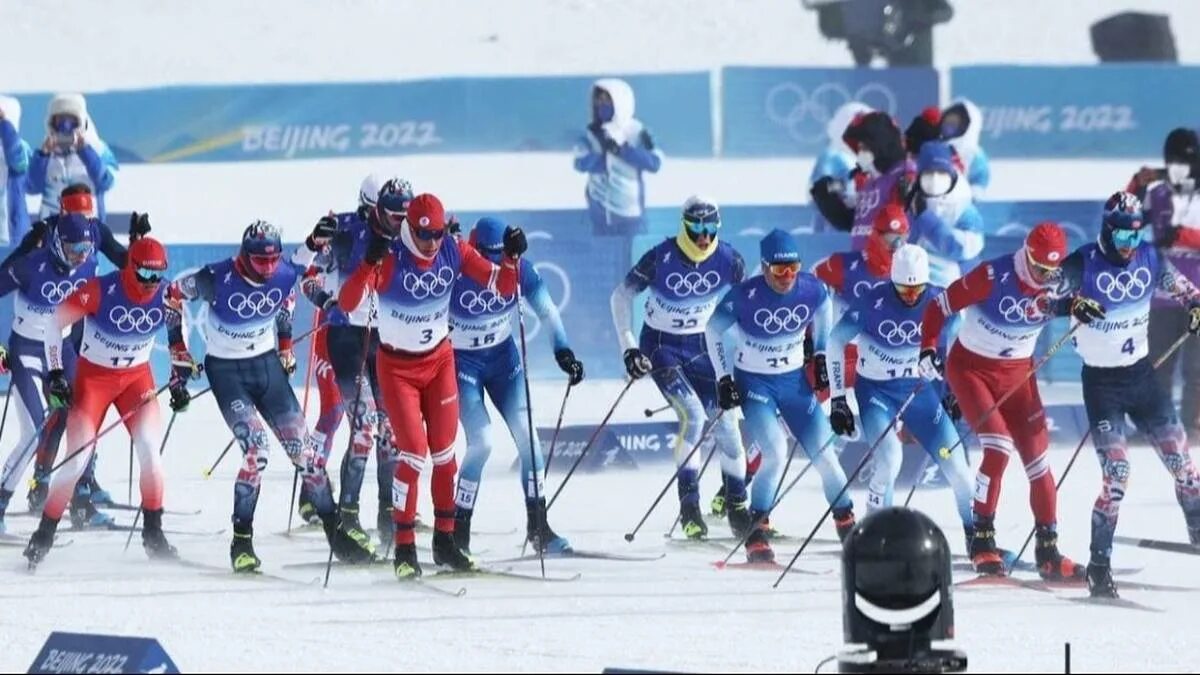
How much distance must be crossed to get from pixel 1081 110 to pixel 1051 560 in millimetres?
17396

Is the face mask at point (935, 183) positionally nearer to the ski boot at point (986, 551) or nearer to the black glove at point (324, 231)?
the ski boot at point (986, 551)

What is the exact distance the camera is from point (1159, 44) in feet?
111

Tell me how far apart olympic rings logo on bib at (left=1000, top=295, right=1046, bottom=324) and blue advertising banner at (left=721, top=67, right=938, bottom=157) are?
15.3 m

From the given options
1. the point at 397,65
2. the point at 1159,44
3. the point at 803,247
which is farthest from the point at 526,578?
the point at 397,65

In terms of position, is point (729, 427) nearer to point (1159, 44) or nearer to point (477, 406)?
point (477, 406)

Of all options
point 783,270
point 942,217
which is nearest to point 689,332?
point 783,270

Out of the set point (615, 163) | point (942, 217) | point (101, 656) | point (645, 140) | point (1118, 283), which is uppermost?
point (645, 140)

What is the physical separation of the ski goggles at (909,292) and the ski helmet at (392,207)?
8.97 feet

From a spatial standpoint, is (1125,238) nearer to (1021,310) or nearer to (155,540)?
(1021,310)

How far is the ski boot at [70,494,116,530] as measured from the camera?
15.9 m

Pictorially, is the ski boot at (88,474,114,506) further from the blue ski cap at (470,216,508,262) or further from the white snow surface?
the blue ski cap at (470,216,508,262)

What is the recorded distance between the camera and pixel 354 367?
50.7 feet

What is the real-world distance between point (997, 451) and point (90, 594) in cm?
482

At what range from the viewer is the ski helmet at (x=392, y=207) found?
14453mm
